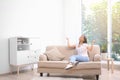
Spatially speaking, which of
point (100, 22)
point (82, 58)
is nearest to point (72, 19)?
point (100, 22)

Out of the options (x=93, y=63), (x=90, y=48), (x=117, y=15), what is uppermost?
(x=117, y=15)

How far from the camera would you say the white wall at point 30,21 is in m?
5.17

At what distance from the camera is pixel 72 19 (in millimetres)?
6902

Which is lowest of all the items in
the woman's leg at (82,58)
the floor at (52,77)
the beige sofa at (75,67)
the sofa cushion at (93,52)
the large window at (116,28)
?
the floor at (52,77)

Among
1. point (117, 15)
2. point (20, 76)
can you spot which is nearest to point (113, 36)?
point (117, 15)

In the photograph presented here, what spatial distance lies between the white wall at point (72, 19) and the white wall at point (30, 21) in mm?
209

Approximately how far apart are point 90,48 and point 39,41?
1692 mm

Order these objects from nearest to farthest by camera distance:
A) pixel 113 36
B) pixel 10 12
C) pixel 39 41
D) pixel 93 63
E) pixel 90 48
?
pixel 93 63
pixel 90 48
pixel 10 12
pixel 39 41
pixel 113 36

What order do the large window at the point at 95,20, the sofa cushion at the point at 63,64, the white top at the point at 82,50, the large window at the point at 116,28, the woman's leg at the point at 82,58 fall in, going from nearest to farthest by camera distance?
the sofa cushion at the point at 63,64 < the woman's leg at the point at 82,58 < the white top at the point at 82,50 < the large window at the point at 116,28 < the large window at the point at 95,20

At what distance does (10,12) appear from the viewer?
5.31 metres

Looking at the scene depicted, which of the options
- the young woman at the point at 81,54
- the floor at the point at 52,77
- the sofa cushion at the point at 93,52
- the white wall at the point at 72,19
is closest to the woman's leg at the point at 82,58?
the young woman at the point at 81,54

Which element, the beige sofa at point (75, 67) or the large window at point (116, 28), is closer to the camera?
the beige sofa at point (75, 67)

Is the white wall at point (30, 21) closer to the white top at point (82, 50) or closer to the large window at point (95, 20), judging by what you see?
the large window at point (95, 20)

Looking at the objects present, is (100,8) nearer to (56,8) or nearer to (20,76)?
(56,8)
